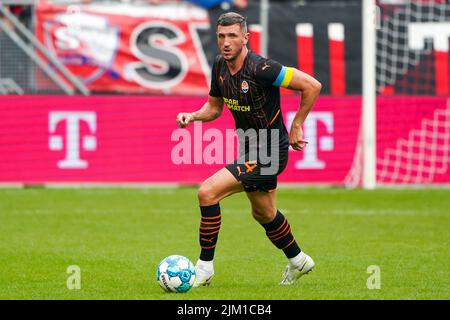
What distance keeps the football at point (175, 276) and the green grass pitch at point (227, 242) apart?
0.28 feet

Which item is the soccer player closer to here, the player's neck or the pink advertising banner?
the player's neck

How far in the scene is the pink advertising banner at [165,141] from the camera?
60.6ft

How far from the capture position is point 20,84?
20.2 meters

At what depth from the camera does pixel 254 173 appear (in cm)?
886

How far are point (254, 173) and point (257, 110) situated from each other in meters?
0.53

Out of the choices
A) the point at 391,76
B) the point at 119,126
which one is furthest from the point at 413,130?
the point at 119,126

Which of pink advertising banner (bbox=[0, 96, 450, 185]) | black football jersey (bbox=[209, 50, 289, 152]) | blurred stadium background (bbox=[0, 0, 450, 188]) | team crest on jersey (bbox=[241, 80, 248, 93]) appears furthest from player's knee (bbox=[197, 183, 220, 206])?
pink advertising banner (bbox=[0, 96, 450, 185])

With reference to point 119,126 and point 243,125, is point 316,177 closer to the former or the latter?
point 119,126

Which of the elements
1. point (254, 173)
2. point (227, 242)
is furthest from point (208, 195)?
point (227, 242)

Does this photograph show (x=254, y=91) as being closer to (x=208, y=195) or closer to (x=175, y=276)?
(x=208, y=195)

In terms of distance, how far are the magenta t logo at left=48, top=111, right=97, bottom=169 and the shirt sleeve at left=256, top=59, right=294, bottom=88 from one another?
10.0 metres

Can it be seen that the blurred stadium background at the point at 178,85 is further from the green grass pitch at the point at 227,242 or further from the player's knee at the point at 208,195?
the player's knee at the point at 208,195

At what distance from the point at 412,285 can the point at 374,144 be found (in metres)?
9.67
